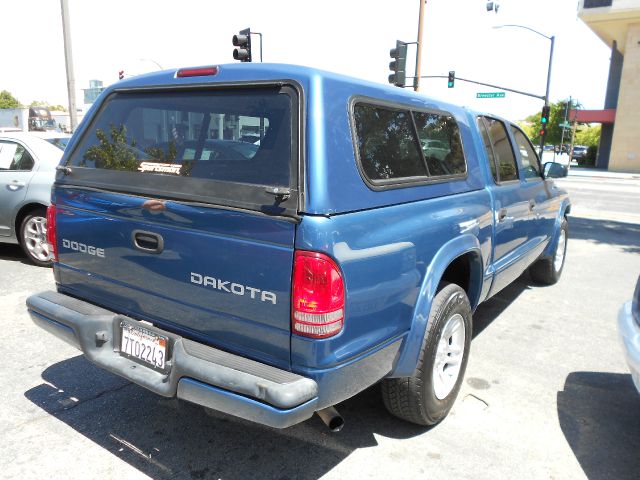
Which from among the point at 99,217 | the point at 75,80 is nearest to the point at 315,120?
the point at 99,217

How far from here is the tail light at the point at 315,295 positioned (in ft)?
6.75

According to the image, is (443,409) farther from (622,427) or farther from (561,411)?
(622,427)

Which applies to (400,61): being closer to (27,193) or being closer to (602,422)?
(27,193)

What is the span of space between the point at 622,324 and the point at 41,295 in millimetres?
3366

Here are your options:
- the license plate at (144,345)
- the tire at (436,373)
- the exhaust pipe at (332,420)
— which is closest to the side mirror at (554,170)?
the tire at (436,373)

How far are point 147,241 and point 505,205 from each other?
267cm

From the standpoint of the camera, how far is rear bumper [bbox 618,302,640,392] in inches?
101

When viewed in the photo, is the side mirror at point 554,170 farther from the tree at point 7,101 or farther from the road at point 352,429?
the tree at point 7,101

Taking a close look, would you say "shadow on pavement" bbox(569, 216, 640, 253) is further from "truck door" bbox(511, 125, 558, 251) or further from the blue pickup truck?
the blue pickup truck

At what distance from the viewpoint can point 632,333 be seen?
271 centimetres

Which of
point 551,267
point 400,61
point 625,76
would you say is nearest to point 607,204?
point 400,61

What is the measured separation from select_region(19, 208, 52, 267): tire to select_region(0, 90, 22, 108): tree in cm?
10119

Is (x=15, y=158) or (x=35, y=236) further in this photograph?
(x=15, y=158)

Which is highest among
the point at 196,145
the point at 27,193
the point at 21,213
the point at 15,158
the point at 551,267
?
the point at 196,145
